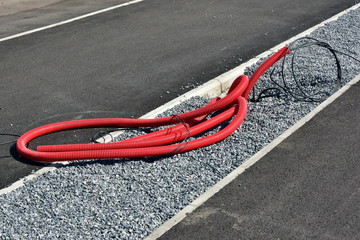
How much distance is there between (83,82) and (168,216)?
15.6ft

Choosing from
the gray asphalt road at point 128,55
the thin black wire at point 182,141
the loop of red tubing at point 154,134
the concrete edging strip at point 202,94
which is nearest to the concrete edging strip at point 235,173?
the concrete edging strip at point 202,94

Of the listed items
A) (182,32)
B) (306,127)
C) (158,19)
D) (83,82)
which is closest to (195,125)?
(306,127)

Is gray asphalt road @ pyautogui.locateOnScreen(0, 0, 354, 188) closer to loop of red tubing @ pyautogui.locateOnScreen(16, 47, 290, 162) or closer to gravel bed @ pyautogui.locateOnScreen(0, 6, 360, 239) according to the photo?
loop of red tubing @ pyautogui.locateOnScreen(16, 47, 290, 162)

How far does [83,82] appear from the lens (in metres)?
10.1

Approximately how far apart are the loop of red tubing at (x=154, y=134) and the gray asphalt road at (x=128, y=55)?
0.63 feet

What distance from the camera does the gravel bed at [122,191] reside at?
5.82 m

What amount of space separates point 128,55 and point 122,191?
548cm

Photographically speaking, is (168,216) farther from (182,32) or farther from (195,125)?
(182,32)

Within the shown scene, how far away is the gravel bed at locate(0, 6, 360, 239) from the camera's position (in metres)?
5.82

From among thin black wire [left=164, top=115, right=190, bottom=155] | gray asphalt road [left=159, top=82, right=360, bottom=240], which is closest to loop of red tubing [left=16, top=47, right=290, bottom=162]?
thin black wire [left=164, top=115, right=190, bottom=155]

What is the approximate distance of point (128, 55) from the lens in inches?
452

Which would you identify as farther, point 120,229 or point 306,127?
point 306,127

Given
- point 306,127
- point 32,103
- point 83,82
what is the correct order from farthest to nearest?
point 83,82 < point 32,103 < point 306,127

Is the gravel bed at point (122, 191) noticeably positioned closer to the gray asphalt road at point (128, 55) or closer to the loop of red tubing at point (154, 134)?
the loop of red tubing at point (154, 134)
